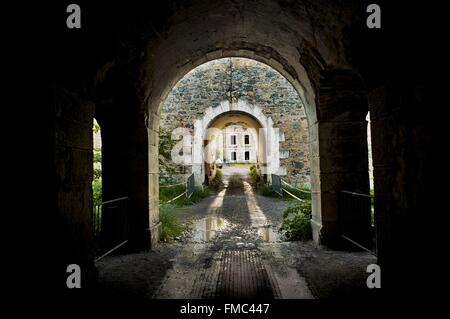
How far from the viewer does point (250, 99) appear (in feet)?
42.9

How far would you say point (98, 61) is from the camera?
311 cm

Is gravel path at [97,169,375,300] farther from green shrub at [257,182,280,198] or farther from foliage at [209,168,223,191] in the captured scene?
foliage at [209,168,223,191]

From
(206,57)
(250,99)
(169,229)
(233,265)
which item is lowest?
(233,265)

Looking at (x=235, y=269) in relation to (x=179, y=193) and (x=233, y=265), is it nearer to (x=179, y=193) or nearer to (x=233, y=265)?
(x=233, y=265)

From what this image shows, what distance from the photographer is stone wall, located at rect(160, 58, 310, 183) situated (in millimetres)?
13023

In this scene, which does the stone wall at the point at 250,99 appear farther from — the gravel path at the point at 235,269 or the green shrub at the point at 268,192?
the gravel path at the point at 235,269

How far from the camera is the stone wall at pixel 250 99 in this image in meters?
13.0

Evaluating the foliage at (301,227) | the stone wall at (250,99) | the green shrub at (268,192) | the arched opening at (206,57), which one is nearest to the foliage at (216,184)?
the green shrub at (268,192)

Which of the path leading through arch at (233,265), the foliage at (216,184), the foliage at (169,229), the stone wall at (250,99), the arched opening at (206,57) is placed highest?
the stone wall at (250,99)

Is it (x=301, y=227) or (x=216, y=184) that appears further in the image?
(x=216, y=184)

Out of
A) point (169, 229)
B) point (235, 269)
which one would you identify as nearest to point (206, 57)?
point (169, 229)

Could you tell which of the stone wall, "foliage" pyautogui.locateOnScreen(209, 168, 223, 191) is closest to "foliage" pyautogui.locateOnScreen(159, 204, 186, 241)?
the stone wall

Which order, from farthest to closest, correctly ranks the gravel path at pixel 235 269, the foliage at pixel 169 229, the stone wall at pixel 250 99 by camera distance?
1. the stone wall at pixel 250 99
2. the foliage at pixel 169 229
3. the gravel path at pixel 235 269
